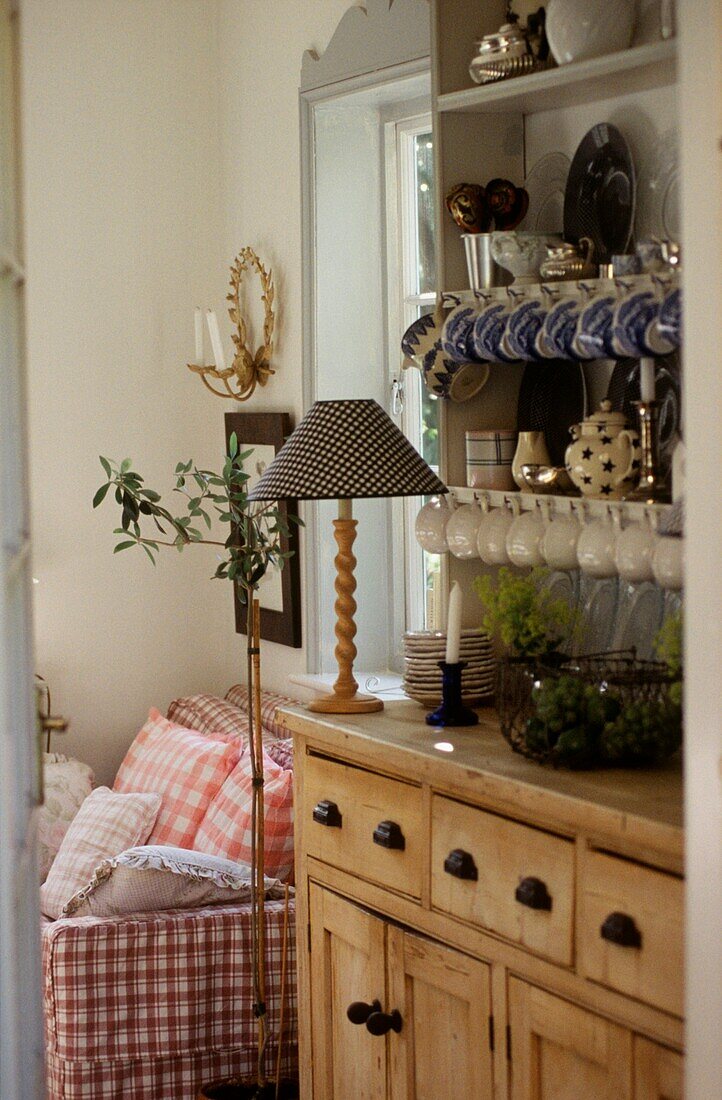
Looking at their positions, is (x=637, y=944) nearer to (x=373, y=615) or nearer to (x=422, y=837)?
(x=422, y=837)

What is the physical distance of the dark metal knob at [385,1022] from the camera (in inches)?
93.7

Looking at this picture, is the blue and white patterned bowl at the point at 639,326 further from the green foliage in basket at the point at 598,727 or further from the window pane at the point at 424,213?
the window pane at the point at 424,213

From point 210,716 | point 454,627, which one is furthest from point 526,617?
point 210,716

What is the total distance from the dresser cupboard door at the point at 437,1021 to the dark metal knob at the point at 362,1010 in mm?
47

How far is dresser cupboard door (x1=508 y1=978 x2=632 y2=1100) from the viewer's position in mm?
1932

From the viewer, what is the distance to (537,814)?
80.7 inches

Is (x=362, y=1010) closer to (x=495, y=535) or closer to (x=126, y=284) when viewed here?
(x=495, y=535)

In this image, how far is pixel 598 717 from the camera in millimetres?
2096

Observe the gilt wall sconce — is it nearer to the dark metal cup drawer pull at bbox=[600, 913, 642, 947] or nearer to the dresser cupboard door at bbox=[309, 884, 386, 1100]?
the dresser cupboard door at bbox=[309, 884, 386, 1100]

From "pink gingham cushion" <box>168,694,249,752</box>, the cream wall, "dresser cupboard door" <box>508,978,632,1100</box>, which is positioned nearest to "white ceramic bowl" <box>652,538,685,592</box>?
"dresser cupboard door" <box>508,978,632,1100</box>

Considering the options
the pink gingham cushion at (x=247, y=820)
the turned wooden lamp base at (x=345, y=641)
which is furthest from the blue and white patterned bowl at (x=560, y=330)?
the pink gingham cushion at (x=247, y=820)

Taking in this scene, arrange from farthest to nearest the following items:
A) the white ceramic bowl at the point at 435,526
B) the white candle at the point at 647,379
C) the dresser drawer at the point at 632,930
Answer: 1. the white ceramic bowl at the point at 435,526
2. the white candle at the point at 647,379
3. the dresser drawer at the point at 632,930

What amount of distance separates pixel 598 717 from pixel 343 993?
80cm

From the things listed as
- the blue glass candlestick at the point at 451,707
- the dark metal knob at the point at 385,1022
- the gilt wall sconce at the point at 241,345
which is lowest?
the dark metal knob at the point at 385,1022
